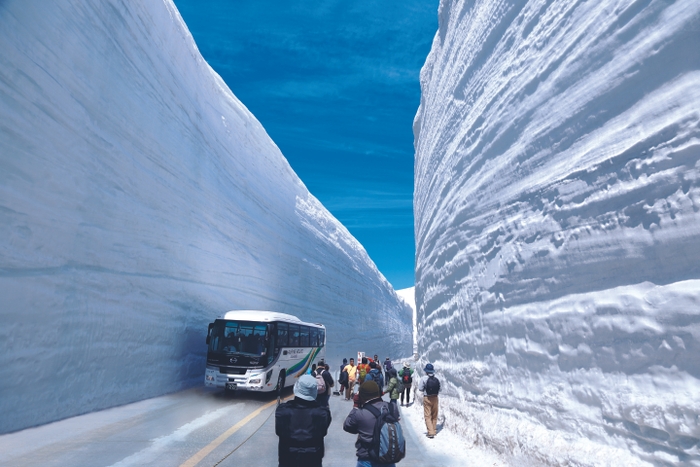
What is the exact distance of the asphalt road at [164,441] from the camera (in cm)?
562

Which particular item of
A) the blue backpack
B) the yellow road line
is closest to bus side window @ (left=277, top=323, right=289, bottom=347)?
the yellow road line

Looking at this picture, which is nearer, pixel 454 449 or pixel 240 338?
pixel 454 449

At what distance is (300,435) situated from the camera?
3.21 m

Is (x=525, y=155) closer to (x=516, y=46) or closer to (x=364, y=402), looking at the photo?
(x=516, y=46)

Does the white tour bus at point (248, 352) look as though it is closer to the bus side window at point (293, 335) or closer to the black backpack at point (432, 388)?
the bus side window at point (293, 335)

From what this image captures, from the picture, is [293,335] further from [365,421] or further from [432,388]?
[365,421]

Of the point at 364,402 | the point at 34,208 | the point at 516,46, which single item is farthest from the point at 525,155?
the point at 34,208

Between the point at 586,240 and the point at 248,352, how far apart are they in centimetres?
913

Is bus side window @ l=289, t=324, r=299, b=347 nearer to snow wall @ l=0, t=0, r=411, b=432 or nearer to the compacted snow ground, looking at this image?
snow wall @ l=0, t=0, r=411, b=432

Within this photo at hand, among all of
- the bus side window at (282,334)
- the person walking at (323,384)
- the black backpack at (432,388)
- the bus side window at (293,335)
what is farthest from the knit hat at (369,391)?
the bus side window at (293,335)

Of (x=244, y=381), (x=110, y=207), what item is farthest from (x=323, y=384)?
(x=110, y=207)

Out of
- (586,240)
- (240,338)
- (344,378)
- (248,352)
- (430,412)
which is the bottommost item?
A: (430,412)

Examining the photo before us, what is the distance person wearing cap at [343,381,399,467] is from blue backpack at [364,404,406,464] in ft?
0.12

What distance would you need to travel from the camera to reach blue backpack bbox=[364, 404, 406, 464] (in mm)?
3398
